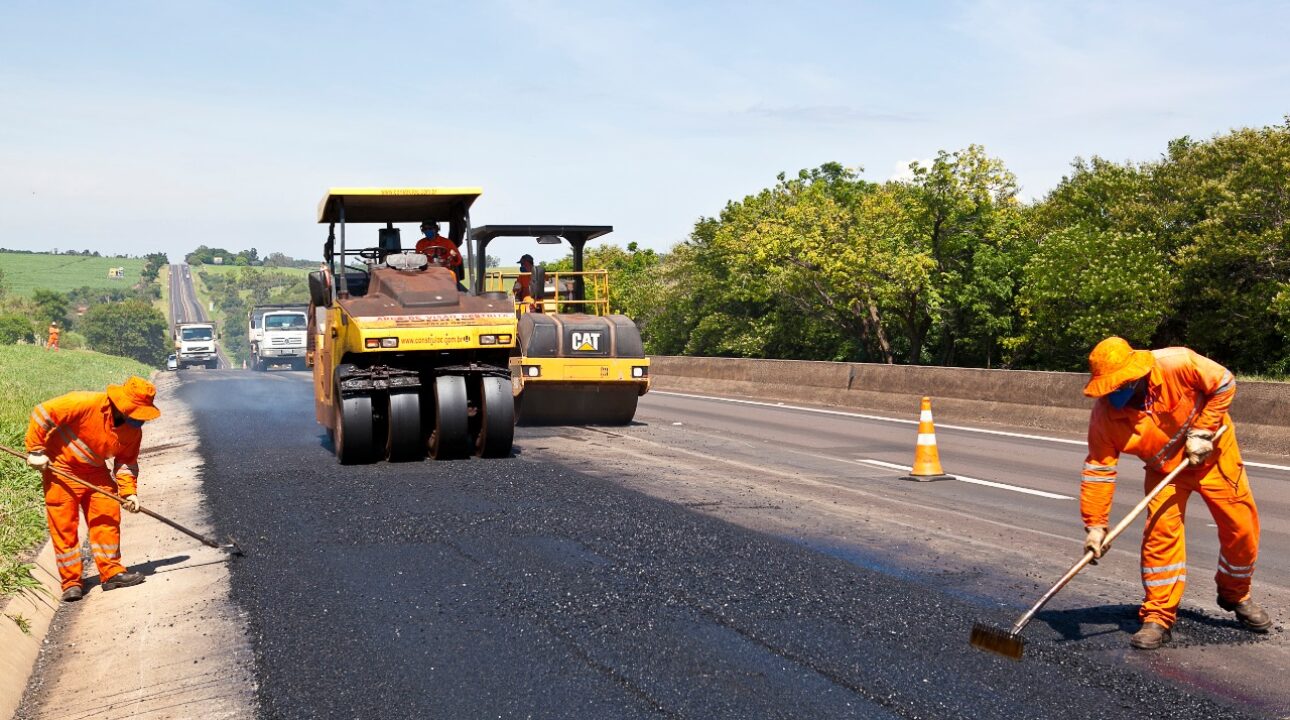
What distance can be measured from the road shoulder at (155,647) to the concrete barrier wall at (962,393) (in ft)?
39.4

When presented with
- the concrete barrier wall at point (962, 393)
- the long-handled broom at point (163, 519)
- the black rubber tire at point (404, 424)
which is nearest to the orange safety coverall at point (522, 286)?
the black rubber tire at point (404, 424)

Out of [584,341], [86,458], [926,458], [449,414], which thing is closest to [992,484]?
[926,458]

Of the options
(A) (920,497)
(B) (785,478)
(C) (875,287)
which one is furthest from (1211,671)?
(C) (875,287)

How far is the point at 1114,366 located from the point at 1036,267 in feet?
81.5

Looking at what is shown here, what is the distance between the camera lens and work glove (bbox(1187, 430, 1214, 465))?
569 cm

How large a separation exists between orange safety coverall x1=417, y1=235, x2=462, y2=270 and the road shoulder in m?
4.99

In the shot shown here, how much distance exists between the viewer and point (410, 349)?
473 inches

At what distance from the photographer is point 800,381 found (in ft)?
79.7

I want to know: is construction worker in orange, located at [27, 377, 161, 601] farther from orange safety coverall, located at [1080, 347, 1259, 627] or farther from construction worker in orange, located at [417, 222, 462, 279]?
construction worker in orange, located at [417, 222, 462, 279]

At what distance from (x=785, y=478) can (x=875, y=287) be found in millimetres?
20804

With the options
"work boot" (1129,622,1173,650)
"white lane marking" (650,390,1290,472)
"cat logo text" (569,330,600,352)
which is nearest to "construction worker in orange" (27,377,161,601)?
"work boot" (1129,622,1173,650)

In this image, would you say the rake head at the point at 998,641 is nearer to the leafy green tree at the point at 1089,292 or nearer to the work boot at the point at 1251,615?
the work boot at the point at 1251,615

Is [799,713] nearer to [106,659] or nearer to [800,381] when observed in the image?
[106,659]

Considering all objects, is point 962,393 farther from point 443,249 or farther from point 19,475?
point 19,475
